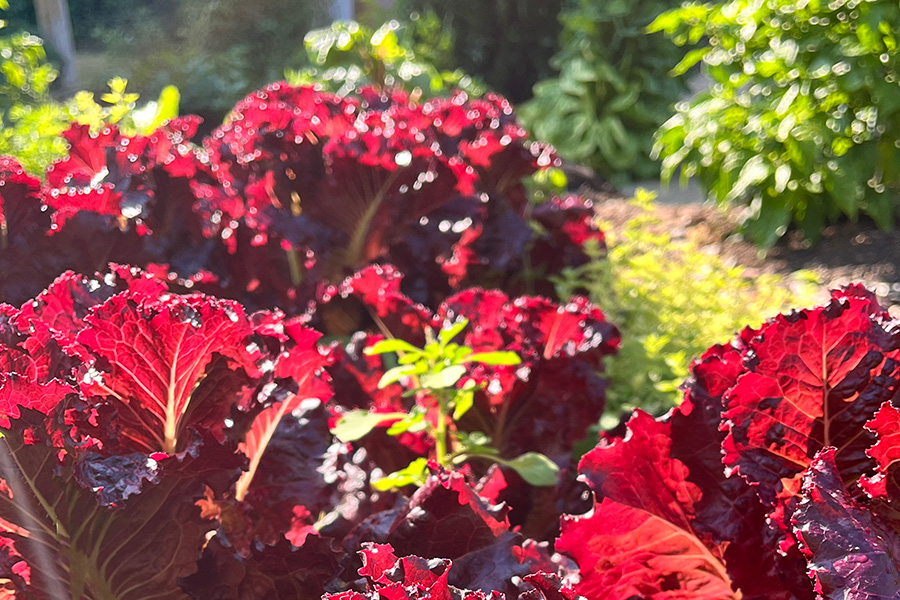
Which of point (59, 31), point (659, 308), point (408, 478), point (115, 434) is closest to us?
point (115, 434)

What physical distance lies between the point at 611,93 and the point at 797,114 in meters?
3.93

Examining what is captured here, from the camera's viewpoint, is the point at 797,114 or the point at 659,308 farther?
the point at 797,114

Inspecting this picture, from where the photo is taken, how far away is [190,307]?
106 cm

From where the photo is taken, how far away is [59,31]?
11805mm

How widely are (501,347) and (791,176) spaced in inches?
128

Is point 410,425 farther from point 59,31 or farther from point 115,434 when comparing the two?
point 59,31

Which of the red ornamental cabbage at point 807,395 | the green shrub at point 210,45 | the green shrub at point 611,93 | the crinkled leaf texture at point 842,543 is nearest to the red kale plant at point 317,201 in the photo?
the red ornamental cabbage at point 807,395

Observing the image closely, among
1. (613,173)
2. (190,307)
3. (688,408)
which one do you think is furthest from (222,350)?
(613,173)

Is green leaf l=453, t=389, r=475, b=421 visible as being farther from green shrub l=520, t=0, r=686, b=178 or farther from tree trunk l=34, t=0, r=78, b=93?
tree trunk l=34, t=0, r=78, b=93

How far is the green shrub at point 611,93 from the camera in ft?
24.8

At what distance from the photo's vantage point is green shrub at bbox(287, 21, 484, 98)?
4.81 m

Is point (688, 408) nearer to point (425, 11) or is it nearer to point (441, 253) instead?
point (441, 253)

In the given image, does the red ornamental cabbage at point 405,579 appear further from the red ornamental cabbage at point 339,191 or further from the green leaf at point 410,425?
the red ornamental cabbage at point 339,191

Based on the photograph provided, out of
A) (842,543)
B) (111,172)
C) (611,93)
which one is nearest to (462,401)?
(842,543)
